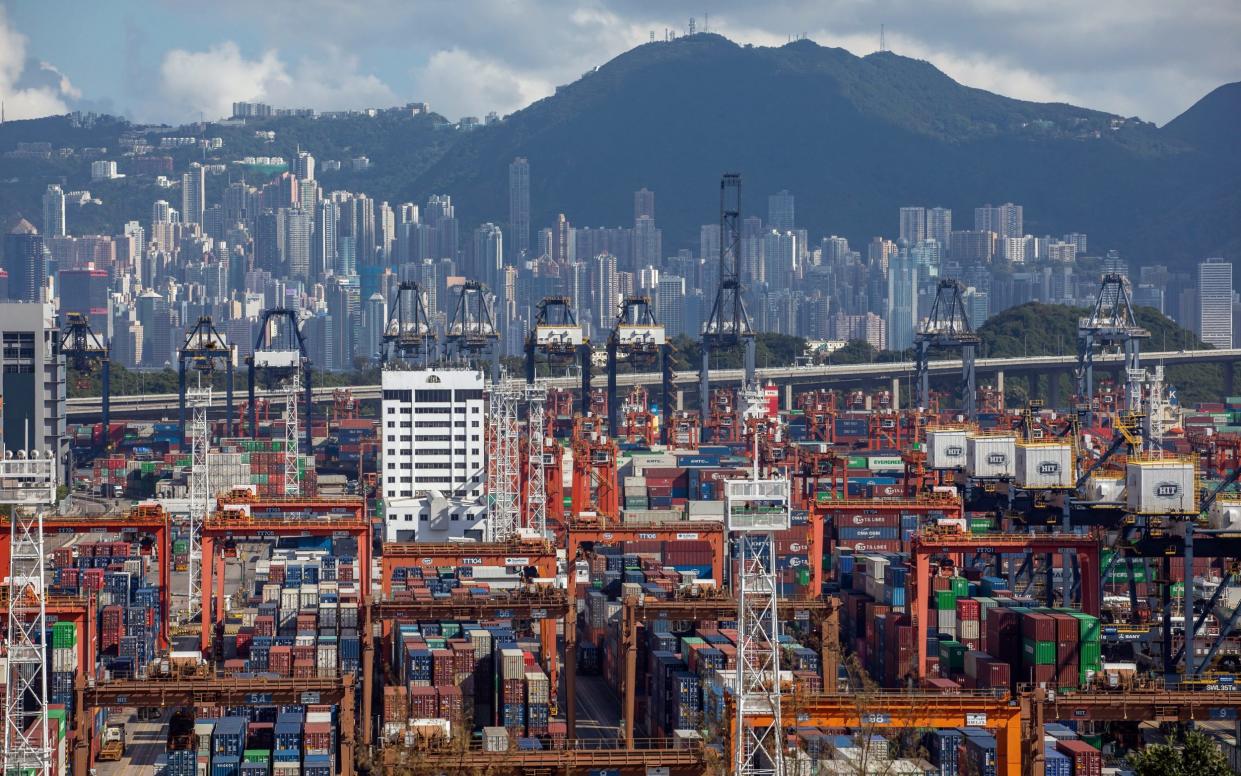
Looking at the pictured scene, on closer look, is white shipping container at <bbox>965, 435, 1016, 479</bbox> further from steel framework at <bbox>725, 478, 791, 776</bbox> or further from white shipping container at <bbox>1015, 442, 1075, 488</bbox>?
steel framework at <bbox>725, 478, 791, 776</bbox>

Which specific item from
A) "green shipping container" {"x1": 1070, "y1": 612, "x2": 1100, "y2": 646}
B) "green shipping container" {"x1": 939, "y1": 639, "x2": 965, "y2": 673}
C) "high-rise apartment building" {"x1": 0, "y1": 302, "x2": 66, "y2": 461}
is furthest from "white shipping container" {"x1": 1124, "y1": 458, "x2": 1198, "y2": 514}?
"high-rise apartment building" {"x1": 0, "y1": 302, "x2": 66, "y2": 461}

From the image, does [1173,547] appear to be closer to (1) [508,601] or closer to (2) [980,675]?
(2) [980,675]

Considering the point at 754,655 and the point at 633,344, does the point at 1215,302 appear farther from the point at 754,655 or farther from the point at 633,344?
the point at 754,655

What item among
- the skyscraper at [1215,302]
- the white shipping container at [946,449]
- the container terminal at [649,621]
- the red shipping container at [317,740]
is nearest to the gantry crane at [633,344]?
the container terminal at [649,621]

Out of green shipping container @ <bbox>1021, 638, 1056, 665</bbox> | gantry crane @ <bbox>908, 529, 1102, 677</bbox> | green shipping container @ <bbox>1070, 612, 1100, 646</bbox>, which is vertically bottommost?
green shipping container @ <bbox>1021, 638, 1056, 665</bbox>

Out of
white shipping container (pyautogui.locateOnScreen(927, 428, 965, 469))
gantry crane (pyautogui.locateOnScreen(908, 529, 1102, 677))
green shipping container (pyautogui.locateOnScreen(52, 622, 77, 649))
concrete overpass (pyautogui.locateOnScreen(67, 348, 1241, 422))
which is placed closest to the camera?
green shipping container (pyautogui.locateOnScreen(52, 622, 77, 649))
